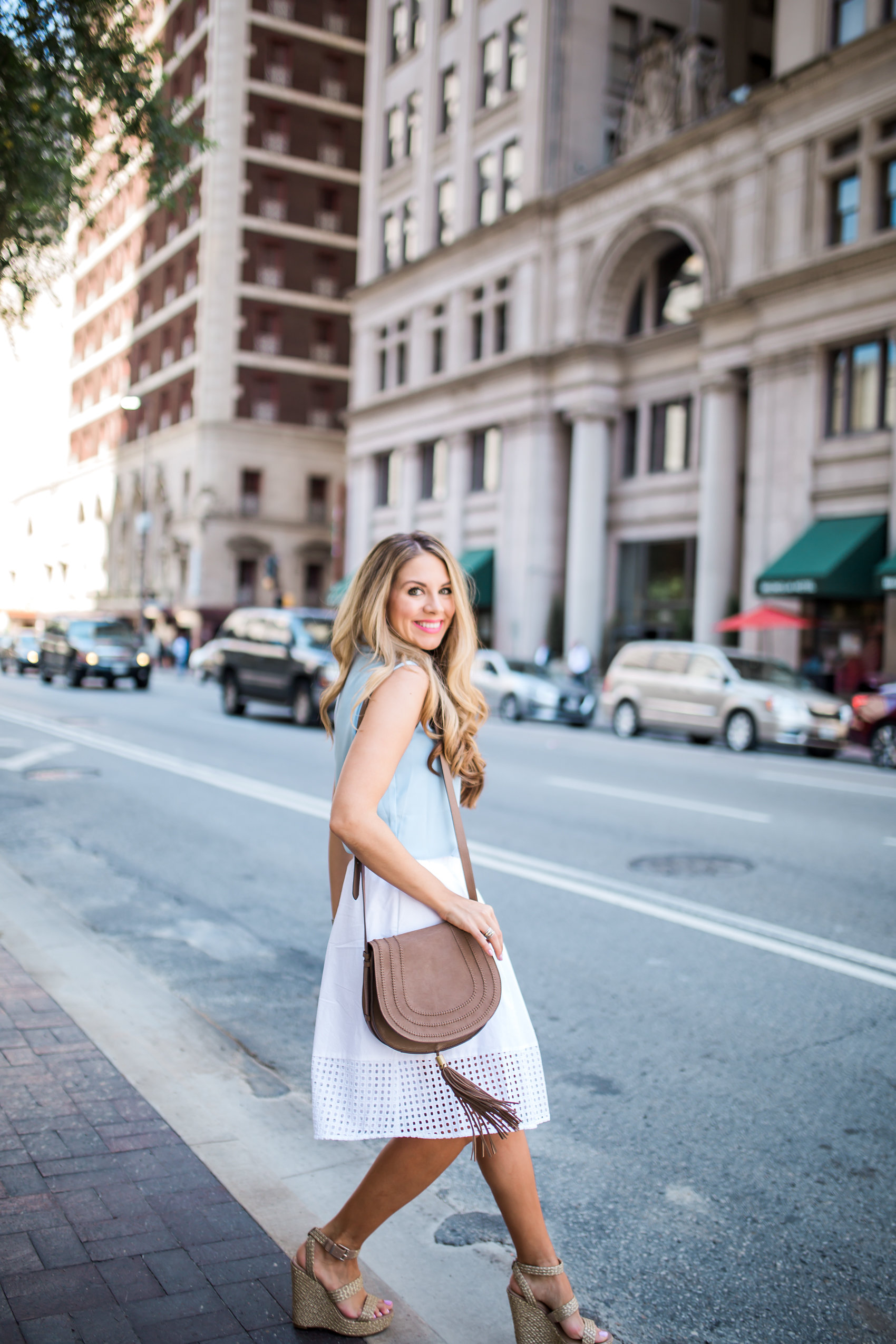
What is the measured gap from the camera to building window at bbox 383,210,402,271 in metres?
42.9

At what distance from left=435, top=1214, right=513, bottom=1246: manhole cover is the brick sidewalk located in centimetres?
45

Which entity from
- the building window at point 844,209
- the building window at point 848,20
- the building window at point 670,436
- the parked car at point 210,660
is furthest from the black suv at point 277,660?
the building window at point 848,20

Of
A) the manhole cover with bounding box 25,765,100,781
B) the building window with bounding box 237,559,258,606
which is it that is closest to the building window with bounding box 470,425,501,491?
the building window with bounding box 237,559,258,606

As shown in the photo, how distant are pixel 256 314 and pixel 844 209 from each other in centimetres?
3390

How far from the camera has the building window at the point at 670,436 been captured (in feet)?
105

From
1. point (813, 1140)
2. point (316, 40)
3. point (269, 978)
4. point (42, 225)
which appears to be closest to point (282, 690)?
point (42, 225)

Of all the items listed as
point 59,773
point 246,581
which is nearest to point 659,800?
point 59,773

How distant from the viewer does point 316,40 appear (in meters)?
54.4

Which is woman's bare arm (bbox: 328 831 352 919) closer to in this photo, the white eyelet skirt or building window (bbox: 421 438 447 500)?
the white eyelet skirt

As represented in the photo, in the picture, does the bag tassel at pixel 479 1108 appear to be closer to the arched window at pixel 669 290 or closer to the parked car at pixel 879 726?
the parked car at pixel 879 726

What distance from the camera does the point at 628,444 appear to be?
34.1 metres

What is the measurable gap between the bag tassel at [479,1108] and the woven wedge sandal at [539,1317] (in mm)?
357

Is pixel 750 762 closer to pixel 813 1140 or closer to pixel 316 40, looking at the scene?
Result: pixel 813 1140

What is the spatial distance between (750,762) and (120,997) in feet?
43.4
